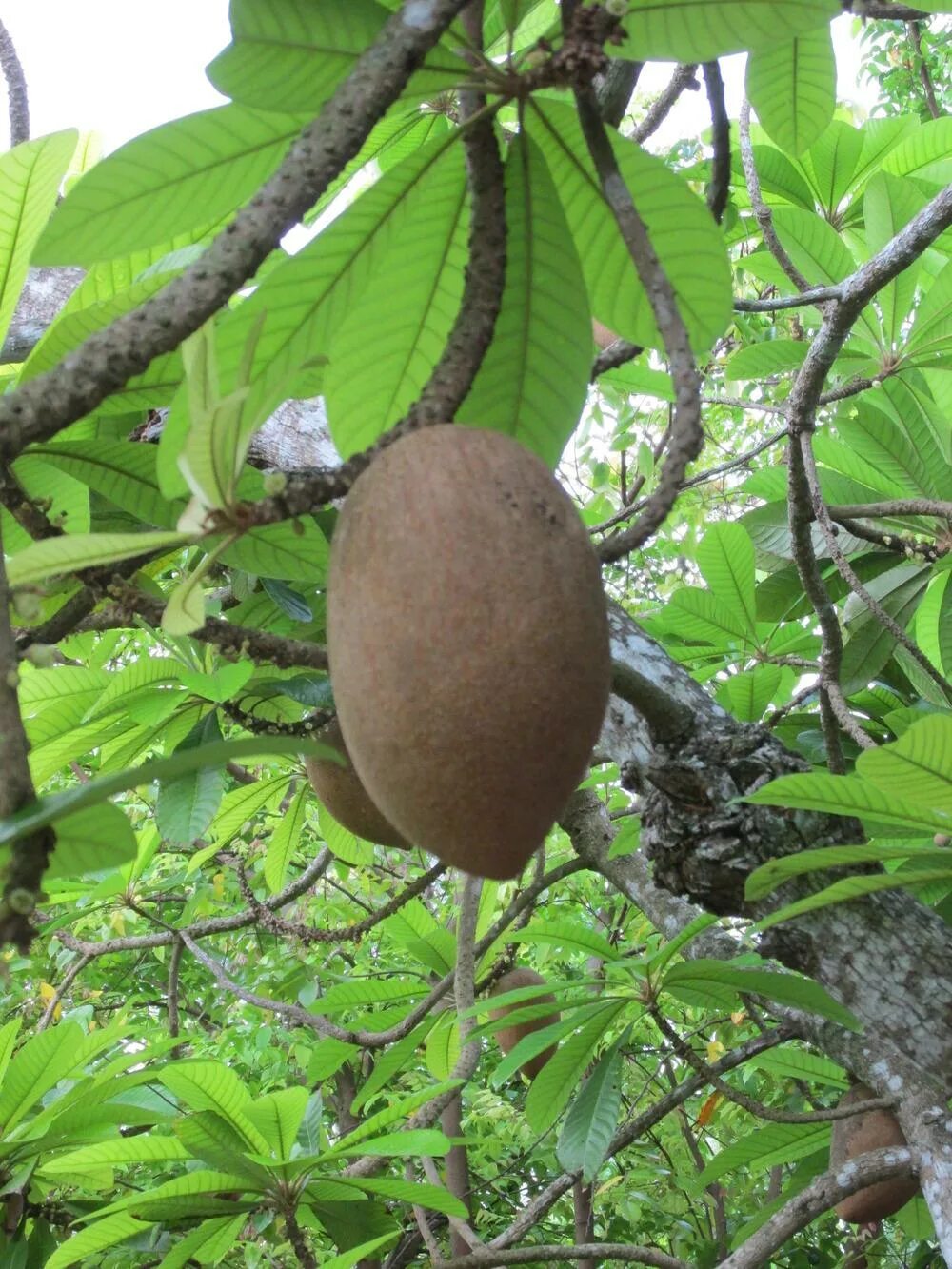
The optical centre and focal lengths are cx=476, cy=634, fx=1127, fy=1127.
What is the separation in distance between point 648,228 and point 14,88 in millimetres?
1108

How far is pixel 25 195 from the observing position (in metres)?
0.95

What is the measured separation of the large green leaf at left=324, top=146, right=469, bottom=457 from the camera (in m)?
0.80

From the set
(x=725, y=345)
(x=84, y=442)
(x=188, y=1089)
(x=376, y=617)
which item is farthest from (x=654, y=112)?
(x=725, y=345)

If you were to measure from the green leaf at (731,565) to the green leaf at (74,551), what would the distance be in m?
1.29

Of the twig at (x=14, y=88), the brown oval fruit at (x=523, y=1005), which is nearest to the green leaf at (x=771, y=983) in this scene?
the brown oval fruit at (x=523, y=1005)

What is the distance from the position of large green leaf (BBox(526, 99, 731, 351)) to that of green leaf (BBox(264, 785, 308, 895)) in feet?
4.69

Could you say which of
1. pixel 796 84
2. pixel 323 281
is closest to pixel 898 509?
pixel 796 84

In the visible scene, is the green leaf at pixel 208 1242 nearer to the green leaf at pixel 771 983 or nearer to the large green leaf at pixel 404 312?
the green leaf at pixel 771 983

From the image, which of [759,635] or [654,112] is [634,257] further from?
[759,635]

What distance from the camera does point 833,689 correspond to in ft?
4.35

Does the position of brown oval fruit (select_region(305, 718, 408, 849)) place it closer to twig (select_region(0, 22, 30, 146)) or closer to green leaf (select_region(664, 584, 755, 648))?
green leaf (select_region(664, 584, 755, 648))

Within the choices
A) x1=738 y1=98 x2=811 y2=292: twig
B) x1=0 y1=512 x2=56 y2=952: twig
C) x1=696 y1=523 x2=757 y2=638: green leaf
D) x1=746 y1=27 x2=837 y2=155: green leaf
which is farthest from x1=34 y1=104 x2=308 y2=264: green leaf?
x1=696 y1=523 x2=757 y2=638: green leaf

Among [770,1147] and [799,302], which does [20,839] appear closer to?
[799,302]

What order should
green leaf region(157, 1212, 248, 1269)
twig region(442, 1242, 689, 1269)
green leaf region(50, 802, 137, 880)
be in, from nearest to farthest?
1. green leaf region(50, 802, 137, 880)
2. twig region(442, 1242, 689, 1269)
3. green leaf region(157, 1212, 248, 1269)
